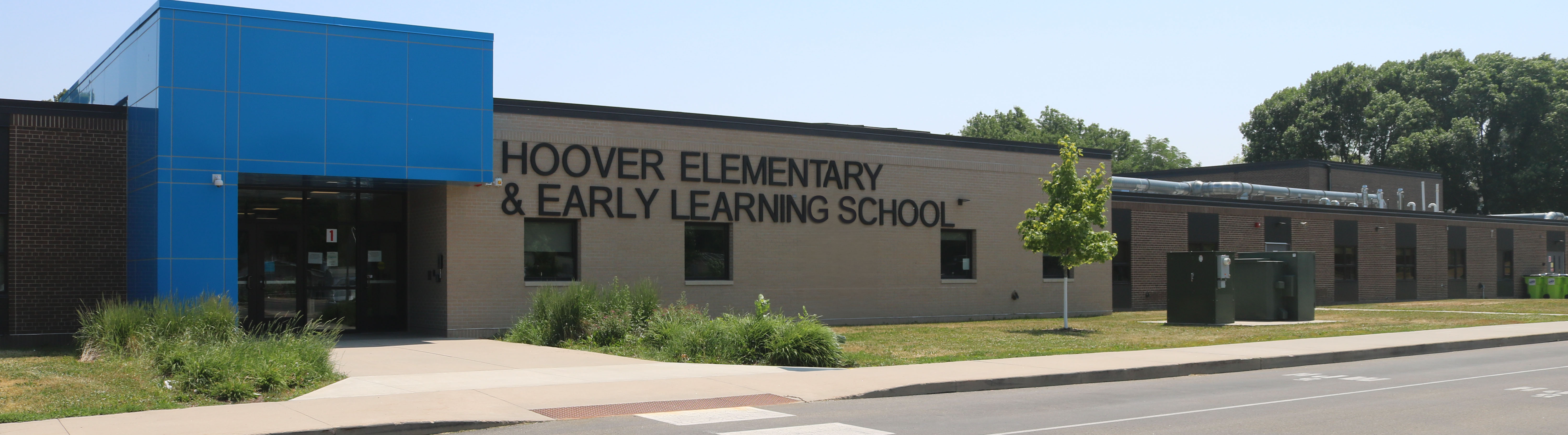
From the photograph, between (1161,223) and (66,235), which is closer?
(66,235)

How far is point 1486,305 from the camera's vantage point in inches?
1423

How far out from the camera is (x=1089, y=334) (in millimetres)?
22953

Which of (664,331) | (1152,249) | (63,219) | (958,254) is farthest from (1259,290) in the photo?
(63,219)

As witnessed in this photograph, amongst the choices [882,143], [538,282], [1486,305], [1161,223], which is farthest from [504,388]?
[1486,305]

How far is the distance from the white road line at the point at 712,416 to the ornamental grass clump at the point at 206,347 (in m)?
4.20

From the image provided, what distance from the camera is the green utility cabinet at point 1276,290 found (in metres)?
27.9

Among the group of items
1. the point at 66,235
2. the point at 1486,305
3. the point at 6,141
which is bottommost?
the point at 1486,305

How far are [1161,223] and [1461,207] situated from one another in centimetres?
4406

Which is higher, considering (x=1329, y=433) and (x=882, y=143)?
(x=882, y=143)

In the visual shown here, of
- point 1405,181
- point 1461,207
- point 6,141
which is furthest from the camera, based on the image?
point 1461,207

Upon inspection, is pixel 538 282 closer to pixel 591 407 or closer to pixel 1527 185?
pixel 591 407

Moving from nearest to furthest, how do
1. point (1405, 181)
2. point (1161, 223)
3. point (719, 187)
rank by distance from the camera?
point (719, 187)
point (1161, 223)
point (1405, 181)

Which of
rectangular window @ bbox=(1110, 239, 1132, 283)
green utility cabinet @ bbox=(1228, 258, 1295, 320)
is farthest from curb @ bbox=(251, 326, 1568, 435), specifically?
rectangular window @ bbox=(1110, 239, 1132, 283)

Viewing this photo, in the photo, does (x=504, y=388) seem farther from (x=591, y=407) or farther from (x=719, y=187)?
(x=719, y=187)
